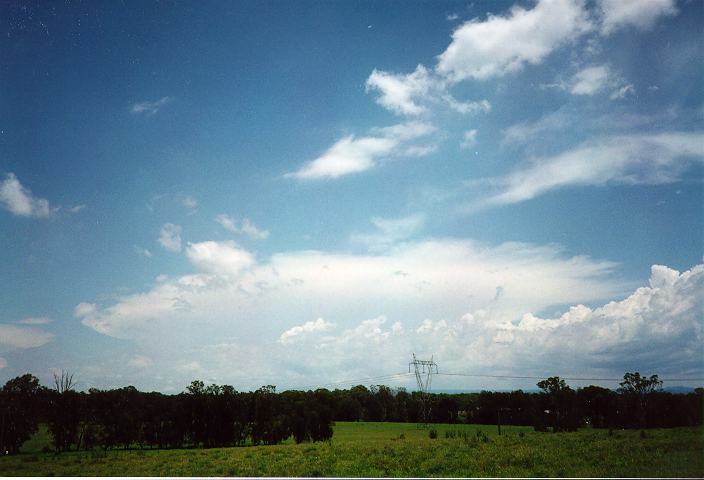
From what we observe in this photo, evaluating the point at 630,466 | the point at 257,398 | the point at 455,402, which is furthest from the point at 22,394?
the point at 630,466

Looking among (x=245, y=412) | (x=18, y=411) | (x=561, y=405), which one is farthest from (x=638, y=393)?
(x=18, y=411)

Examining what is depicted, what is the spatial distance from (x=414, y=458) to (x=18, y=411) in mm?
13226

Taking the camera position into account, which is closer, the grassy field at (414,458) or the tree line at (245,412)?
the grassy field at (414,458)

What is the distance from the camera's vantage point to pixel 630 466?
10.4 meters

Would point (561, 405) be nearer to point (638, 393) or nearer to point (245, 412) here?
point (638, 393)

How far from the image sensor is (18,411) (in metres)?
16.1

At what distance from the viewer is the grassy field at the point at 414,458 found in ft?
35.1

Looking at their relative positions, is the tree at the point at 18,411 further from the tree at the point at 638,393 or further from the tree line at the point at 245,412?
the tree at the point at 638,393

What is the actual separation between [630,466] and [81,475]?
41.5ft

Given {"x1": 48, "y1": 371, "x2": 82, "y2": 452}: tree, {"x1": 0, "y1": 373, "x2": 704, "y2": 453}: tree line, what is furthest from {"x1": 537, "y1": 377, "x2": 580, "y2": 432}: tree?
{"x1": 48, "y1": 371, "x2": 82, "y2": 452}: tree

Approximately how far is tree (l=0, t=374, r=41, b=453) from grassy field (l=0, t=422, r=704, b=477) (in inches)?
15.4

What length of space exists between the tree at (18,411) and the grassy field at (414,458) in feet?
1.28

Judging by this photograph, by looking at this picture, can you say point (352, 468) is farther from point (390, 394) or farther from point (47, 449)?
point (47, 449)

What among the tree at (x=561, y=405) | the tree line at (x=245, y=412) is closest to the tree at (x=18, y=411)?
the tree line at (x=245, y=412)
